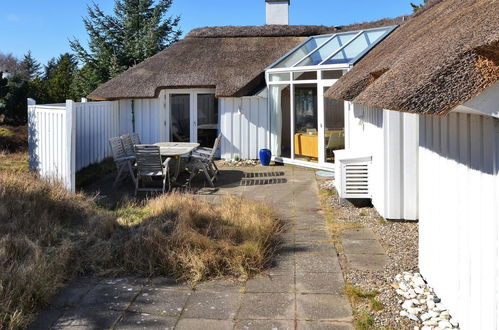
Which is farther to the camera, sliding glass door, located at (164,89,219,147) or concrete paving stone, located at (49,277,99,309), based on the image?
sliding glass door, located at (164,89,219,147)

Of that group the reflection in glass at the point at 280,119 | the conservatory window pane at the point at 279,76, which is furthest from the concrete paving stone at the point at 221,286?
the conservatory window pane at the point at 279,76

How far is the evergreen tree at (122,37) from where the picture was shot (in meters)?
25.2

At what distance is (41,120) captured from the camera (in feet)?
32.2

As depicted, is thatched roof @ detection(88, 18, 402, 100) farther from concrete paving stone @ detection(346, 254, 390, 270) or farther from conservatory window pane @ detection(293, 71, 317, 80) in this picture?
concrete paving stone @ detection(346, 254, 390, 270)

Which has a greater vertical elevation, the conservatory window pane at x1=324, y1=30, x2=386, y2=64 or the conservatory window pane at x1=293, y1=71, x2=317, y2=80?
the conservatory window pane at x1=324, y1=30, x2=386, y2=64

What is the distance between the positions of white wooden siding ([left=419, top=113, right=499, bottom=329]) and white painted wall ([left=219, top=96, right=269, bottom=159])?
954 cm

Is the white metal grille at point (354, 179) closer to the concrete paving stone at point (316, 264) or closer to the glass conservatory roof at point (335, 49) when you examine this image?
the concrete paving stone at point (316, 264)

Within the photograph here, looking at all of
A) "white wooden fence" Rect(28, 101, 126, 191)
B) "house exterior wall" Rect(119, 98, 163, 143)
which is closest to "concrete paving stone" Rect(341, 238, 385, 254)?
"white wooden fence" Rect(28, 101, 126, 191)

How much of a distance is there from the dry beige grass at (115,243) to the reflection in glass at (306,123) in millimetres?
5559

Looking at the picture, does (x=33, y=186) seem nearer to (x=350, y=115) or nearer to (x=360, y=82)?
(x=360, y=82)

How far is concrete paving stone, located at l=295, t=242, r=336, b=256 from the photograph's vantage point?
5.88 metres

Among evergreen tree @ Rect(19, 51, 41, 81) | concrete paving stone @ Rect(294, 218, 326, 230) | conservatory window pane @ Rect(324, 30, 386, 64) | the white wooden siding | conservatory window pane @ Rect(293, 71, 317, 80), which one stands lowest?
concrete paving stone @ Rect(294, 218, 326, 230)

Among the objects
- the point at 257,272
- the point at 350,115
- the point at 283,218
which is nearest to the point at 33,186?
the point at 283,218

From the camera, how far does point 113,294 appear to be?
4.61m
